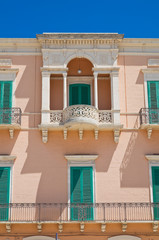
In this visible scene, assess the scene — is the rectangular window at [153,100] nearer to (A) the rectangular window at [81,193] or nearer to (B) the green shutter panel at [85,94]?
(B) the green shutter panel at [85,94]

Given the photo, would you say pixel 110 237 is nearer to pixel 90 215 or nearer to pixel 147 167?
pixel 90 215

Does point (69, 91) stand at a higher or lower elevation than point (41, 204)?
higher

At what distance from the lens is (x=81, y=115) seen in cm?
2031

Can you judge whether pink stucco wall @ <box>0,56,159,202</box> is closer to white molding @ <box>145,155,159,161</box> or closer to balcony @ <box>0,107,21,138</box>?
white molding @ <box>145,155,159,161</box>

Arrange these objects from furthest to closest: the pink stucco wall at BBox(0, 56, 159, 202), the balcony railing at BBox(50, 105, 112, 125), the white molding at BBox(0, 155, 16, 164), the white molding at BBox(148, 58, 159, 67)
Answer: the white molding at BBox(148, 58, 159, 67), the balcony railing at BBox(50, 105, 112, 125), the white molding at BBox(0, 155, 16, 164), the pink stucco wall at BBox(0, 56, 159, 202)

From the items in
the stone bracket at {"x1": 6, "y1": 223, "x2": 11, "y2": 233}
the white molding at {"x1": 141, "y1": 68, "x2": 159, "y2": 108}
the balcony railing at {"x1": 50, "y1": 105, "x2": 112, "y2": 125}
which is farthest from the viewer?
the white molding at {"x1": 141, "y1": 68, "x2": 159, "y2": 108}

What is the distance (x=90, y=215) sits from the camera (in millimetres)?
19469

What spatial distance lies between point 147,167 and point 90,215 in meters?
3.49

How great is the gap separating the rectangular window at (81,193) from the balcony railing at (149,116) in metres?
3.49

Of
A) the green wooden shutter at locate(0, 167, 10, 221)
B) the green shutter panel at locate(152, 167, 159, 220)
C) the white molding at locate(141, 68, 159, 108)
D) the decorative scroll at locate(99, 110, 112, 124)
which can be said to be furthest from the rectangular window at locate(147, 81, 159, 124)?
the green wooden shutter at locate(0, 167, 10, 221)

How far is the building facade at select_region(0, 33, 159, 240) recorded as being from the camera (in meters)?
19.4

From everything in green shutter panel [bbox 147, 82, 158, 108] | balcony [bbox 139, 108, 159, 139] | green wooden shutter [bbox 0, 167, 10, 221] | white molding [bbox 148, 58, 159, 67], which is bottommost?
green wooden shutter [bbox 0, 167, 10, 221]

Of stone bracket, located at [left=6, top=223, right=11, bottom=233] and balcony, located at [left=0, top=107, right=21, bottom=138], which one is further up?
balcony, located at [left=0, top=107, right=21, bottom=138]

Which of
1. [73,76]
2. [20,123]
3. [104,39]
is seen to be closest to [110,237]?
[20,123]
